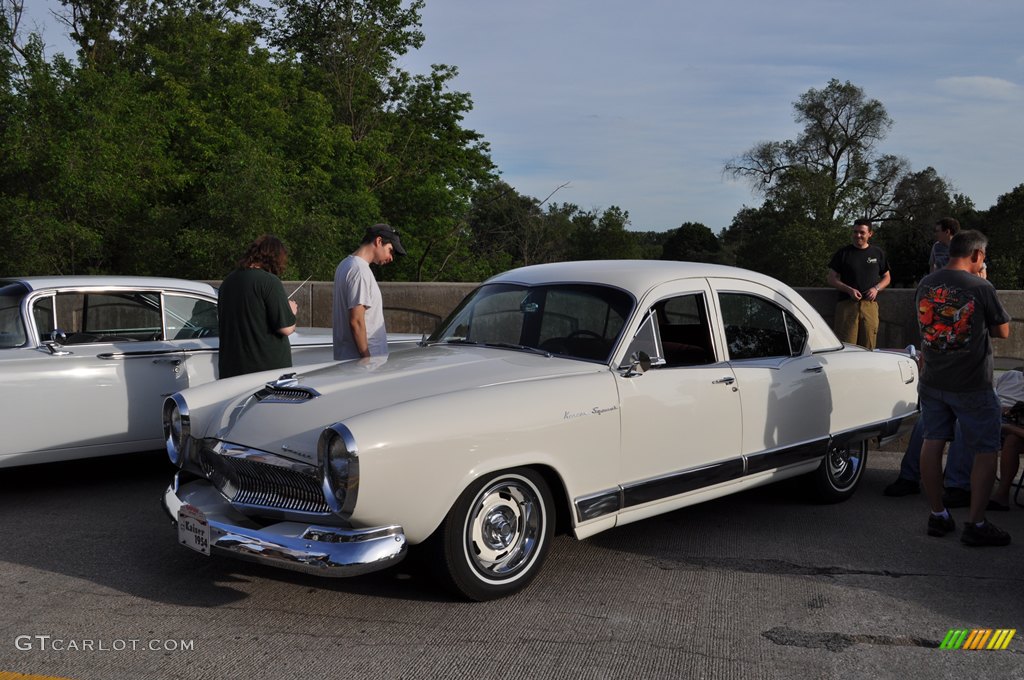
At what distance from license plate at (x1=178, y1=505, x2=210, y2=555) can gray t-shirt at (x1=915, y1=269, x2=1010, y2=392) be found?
4.10 meters

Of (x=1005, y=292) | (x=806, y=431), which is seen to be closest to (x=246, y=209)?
(x=1005, y=292)

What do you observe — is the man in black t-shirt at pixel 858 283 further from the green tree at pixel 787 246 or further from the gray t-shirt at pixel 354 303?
the green tree at pixel 787 246

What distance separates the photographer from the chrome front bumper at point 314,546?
3902 millimetres

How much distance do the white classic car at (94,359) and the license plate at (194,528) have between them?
224 cm

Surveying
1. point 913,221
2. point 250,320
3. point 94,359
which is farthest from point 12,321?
point 913,221

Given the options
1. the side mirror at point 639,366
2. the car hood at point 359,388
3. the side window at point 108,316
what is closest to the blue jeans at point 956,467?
the side mirror at point 639,366

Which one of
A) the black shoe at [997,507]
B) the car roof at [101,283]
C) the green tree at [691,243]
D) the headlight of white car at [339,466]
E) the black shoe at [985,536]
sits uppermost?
the green tree at [691,243]

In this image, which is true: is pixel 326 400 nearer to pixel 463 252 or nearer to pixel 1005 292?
pixel 1005 292

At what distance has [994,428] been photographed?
538cm

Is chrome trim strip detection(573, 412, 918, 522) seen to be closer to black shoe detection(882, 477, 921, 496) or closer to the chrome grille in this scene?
black shoe detection(882, 477, 921, 496)

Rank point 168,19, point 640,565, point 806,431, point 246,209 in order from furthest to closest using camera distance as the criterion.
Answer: point 168,19 < point 246,209 < point 806,431 < point 640,565

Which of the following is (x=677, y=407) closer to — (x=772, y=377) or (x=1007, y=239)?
(x=772, y=377)

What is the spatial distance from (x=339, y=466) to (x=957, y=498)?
14.4 feet

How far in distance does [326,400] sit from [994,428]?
3.73m
